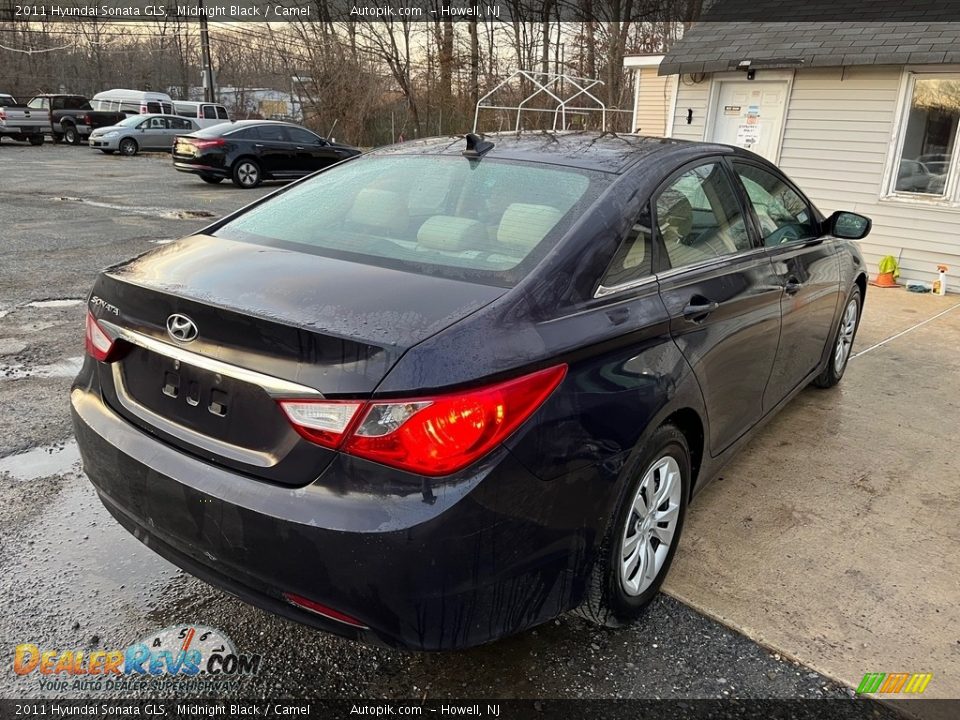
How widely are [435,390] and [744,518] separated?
6.98 feet

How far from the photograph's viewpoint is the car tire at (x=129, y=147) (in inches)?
970

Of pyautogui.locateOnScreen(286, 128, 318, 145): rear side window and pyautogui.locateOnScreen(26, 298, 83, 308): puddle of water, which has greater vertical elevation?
pyautogui.locateOnScreen(286, 128, 318, 145): rear side window

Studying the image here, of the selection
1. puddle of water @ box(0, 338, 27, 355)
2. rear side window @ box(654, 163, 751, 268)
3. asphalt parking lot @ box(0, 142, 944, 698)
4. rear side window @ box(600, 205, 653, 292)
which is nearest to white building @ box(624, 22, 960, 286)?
rear side window @ box(654, 163, 751, 268)

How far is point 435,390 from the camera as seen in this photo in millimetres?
1735

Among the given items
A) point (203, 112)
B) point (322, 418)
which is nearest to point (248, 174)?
point (203, 112)

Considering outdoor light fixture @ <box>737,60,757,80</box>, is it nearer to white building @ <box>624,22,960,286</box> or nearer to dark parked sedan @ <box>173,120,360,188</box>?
white building @ <box>624,22,960,286</box>

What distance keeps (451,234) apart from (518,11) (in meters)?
27.6

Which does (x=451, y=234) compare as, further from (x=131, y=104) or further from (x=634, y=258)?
(x=131, y=104)

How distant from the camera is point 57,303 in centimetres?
625

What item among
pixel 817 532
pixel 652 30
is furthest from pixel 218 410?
pixel 652 30

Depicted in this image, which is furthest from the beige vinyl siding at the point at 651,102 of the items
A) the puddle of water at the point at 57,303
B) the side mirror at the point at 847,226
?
the puddle of water at the point at 57,303

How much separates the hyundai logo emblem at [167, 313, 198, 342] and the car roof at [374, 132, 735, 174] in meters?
1.39

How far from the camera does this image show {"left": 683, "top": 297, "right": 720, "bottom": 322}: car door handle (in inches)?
99.2

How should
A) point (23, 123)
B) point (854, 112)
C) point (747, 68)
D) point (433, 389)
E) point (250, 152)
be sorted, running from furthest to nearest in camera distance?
point (23, 123) → point (250, 152) → point (747, 68) → point (854, 112) → point (433, 389)
